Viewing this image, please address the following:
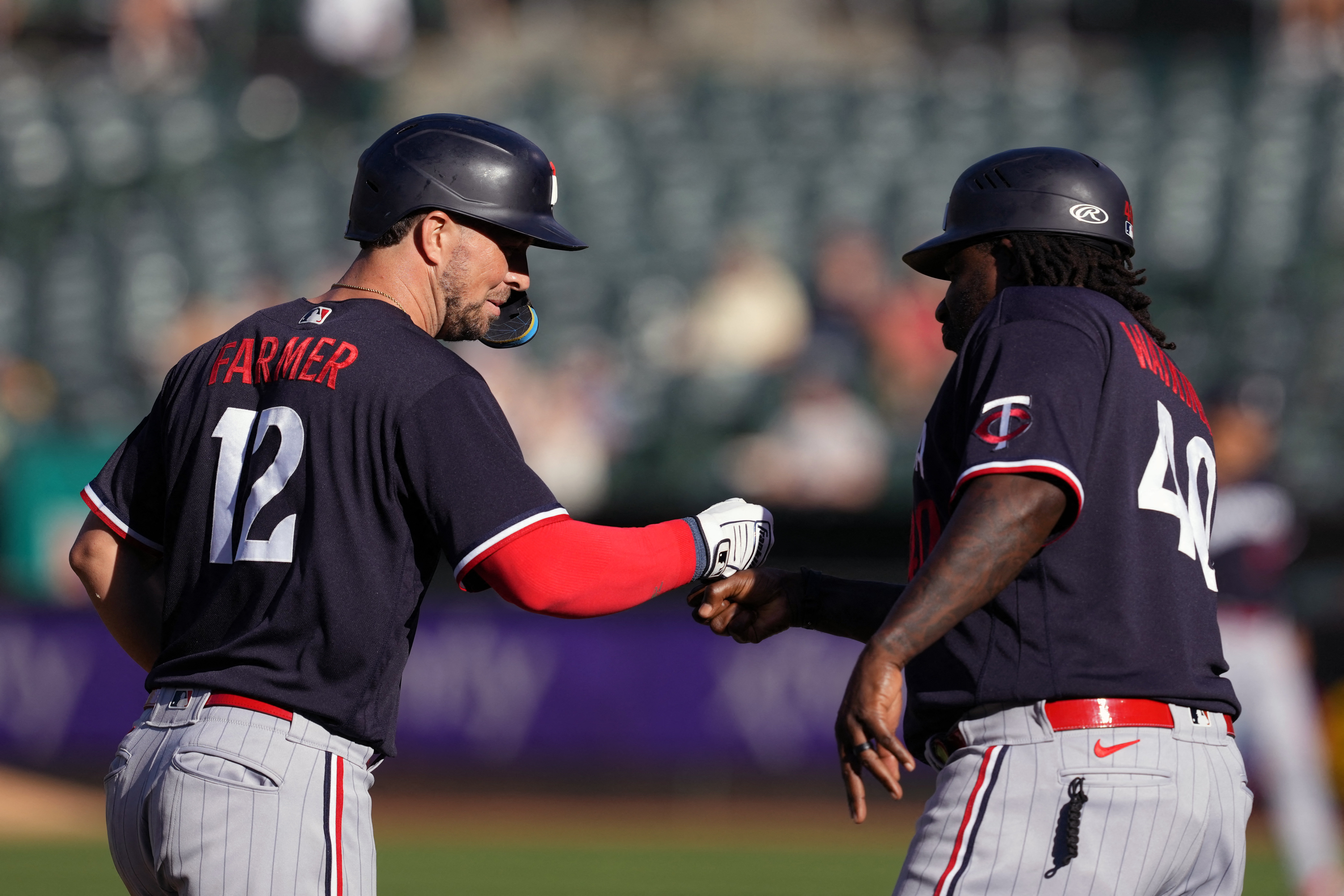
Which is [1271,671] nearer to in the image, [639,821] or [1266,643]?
[1266,643]

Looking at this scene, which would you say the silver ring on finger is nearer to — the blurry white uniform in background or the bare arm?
the bare arm

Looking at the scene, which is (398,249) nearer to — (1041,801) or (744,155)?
(1041,801)

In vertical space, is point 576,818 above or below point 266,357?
below

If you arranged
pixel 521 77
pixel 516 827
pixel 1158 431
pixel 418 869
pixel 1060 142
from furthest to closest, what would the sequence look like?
pixel 521 77 → pixel 1060 142 → pixel 516 827 → pixel 418 869 → pixel 1158 431

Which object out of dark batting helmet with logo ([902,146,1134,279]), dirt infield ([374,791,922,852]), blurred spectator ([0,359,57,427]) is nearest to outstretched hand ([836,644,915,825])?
dark batting helmet with logo ([902,146,1134,279])

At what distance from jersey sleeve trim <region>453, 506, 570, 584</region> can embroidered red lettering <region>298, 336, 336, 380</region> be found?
0.47 metres

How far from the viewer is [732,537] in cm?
376

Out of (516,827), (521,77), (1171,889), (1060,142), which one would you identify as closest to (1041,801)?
(1171,889)

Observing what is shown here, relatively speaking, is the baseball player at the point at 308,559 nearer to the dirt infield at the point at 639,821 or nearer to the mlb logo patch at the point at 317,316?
the mlb logo patch at the point at 317,316

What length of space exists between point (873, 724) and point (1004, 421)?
0.61 metres

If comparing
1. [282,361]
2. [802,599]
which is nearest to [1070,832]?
[802,599]

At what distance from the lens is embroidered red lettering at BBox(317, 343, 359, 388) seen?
320cm

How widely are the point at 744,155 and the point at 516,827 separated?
8205mm

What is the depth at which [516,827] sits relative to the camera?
31.8ft
